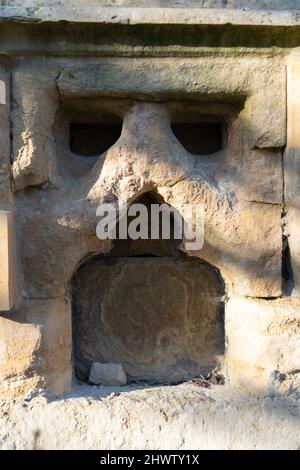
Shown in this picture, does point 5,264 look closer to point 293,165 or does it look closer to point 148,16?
point 148,16

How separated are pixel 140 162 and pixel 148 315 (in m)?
0.58

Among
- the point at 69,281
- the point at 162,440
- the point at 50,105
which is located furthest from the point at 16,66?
the point at 162,440

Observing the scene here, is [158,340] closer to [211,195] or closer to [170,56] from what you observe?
[211,195]

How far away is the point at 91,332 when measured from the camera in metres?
1.88

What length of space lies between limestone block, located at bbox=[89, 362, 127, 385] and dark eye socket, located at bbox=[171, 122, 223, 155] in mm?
834

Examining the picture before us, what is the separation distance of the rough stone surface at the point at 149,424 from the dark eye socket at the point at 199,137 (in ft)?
2.88

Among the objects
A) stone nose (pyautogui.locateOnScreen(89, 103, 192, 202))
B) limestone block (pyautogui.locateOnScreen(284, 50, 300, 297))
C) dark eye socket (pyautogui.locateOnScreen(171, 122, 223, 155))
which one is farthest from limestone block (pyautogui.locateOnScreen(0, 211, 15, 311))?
limestone block (pyautogui.locateOnScreen(284, 50, 300, 297))

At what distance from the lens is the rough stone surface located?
5.10 feet

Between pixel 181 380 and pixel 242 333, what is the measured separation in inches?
12.8

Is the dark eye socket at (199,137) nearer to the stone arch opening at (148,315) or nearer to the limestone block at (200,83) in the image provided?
the limestone block at (200,83)

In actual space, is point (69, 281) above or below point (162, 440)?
above

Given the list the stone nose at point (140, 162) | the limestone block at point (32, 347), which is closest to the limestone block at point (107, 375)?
the limestone block at point (32, 347)

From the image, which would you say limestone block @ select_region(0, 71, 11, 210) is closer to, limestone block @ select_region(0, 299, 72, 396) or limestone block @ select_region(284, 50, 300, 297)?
limestone block @ select_region(0, 299, 72, 396)

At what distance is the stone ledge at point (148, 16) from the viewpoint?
Answer: 1525mm
